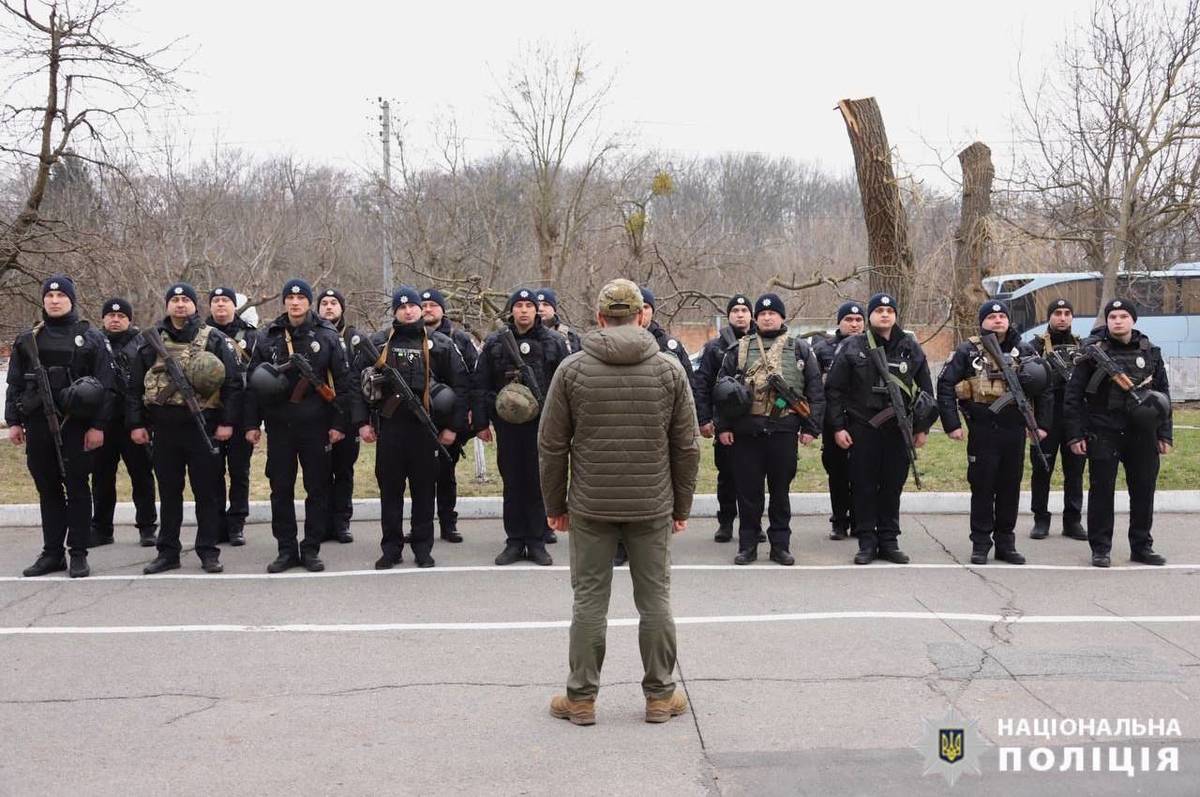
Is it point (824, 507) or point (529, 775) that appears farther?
point (824, 507)

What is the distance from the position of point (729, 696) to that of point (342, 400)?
4.26m

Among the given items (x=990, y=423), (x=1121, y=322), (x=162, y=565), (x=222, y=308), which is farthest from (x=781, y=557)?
(x=222, y=308)

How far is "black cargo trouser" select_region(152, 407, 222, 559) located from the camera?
27.6 feet

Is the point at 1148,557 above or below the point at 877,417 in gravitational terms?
below

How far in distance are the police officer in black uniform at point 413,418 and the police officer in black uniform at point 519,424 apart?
21cm

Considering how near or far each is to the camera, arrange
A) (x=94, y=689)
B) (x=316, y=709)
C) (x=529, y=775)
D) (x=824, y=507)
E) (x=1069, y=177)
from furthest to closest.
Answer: (x=1069, y=177), (x=824, y=507), (x=94, y=689), (x=316, y=709), (x=529, y=775)

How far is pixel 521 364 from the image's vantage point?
861cm

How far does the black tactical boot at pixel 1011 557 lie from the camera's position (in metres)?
8.67

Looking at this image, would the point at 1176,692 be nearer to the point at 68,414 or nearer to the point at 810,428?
the point at 810,428

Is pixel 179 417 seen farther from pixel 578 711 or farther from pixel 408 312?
pixel 578 711

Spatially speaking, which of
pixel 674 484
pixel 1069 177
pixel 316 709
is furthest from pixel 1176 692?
pixel 1069 177

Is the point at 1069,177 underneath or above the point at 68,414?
above

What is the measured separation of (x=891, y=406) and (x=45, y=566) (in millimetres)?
6559

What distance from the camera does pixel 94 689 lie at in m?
5.70
